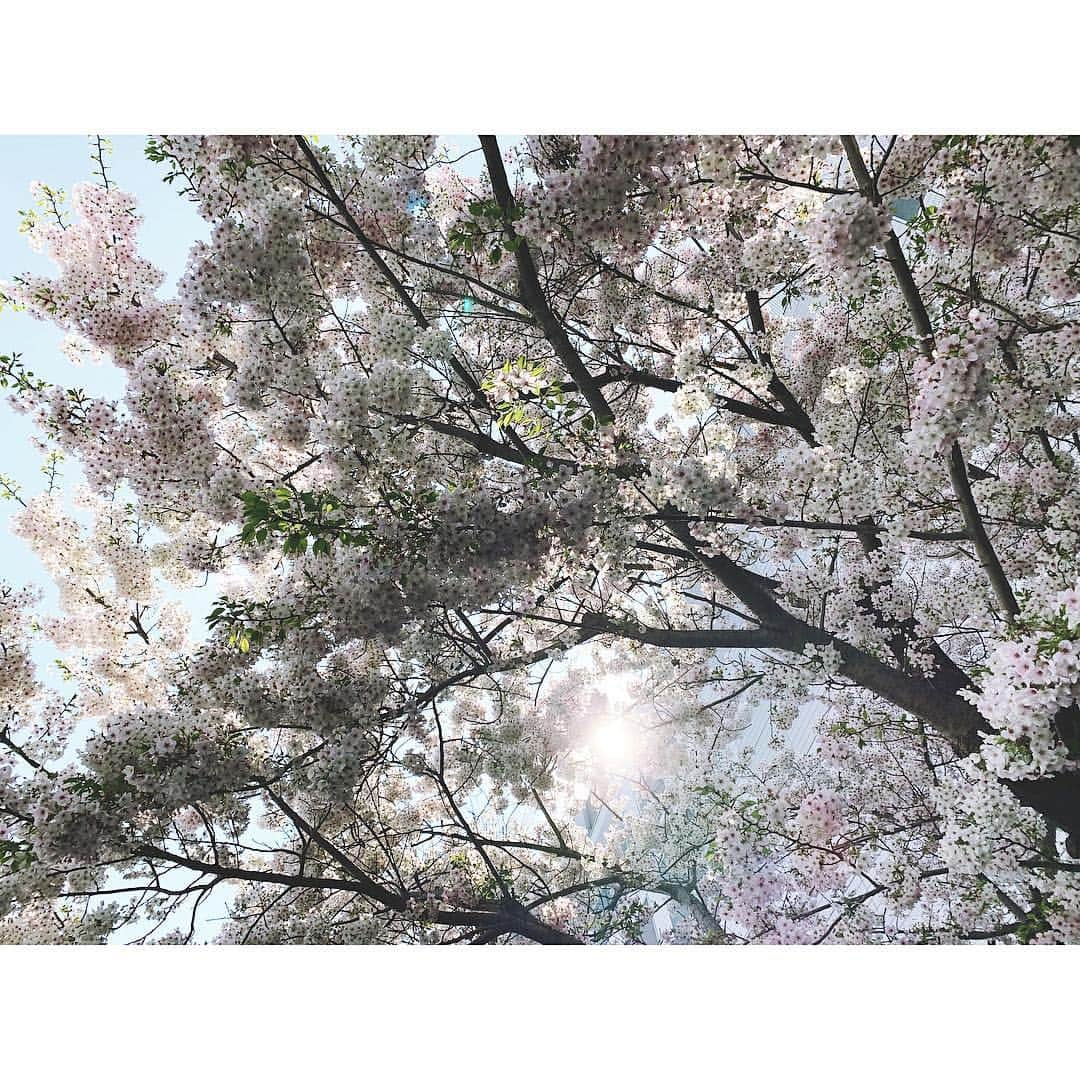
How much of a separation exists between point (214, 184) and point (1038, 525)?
228cm

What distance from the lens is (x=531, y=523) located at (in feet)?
5.03

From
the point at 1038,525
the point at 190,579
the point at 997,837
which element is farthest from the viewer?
the point at 190,579

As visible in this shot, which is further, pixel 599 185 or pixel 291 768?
pixel 291 768

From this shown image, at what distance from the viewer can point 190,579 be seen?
7.60 feet

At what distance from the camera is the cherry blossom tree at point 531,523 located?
4.61 ft

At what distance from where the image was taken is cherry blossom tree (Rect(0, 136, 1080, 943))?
1.41 m

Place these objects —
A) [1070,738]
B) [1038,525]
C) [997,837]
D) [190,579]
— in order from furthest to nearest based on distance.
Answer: [190,579] < [1038,525] < [997,837] < [1070,738]

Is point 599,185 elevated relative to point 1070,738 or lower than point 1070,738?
elevated
